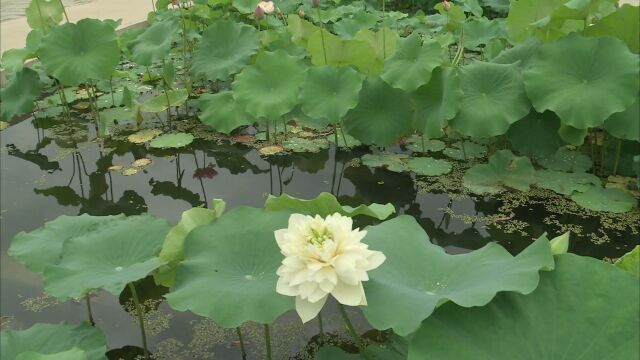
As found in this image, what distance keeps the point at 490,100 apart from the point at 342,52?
74 centimetres

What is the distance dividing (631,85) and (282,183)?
1402 mm

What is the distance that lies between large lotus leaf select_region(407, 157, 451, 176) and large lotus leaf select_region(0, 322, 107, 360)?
1571 millimetres

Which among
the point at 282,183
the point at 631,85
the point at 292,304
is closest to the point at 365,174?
the point at 282,183

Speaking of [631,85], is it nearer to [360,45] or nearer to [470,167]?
[470,167]

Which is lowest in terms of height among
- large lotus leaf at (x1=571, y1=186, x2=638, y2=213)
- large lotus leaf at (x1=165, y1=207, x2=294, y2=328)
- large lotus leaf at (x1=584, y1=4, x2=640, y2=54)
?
large lotus leaf at (x1=571, y1=186, x2=638, y2=213)

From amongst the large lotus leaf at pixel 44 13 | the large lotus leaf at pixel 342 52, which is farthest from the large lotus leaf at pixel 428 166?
the large lotus leaf at pixel 44 13

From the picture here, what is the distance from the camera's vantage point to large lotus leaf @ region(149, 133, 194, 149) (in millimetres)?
2936

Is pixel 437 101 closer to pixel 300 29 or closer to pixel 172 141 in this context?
pixel 300 29

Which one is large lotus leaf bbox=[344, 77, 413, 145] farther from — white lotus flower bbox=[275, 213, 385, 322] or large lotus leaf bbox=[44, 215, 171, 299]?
white lotus flower bbox=[275, 213, 385, 322]

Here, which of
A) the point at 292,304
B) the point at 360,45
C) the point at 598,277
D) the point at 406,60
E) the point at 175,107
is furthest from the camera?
the point at 175,107

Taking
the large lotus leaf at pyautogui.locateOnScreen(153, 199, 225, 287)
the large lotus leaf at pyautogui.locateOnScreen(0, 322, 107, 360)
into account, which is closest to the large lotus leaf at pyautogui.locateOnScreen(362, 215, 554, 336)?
the large lotus leaf at pyautogui.locateOnScreen(153, 199, 225, 287)

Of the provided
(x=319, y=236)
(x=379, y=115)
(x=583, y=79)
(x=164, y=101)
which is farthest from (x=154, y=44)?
(x=319, y=236)

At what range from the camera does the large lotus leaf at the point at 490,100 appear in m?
2.36

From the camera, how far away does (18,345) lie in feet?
4.38
